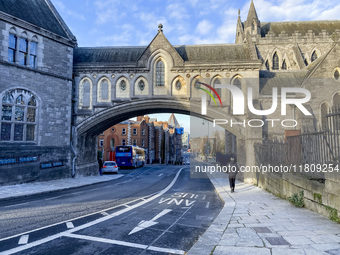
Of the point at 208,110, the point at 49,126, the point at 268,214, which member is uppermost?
the point at 208,110

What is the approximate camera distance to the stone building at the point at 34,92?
16.3 m

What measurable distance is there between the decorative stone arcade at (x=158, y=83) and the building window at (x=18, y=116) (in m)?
3.73

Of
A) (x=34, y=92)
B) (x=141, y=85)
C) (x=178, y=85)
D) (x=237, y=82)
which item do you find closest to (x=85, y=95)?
(x=34, y=92)

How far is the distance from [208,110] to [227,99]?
5.59 feet

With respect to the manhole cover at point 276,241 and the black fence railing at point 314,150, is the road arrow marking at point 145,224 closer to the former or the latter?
the manhole cover at point 276,241

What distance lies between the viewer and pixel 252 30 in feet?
118

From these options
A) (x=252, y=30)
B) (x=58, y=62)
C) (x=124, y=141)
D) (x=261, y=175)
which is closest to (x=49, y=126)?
(x=58, y=62)

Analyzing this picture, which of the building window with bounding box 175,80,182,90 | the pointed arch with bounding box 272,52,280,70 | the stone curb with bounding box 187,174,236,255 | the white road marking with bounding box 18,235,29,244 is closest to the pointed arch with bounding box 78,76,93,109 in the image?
the building window with bounding box 175,80,182,90

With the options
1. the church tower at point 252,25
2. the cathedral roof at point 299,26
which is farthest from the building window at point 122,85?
the cathedral roof at point 299,26

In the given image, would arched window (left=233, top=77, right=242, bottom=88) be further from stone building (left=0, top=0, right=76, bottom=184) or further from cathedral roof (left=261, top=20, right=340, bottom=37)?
cathedral roof (left=261, top=20, right=340, bottom=37)

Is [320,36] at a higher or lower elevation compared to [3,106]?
higher

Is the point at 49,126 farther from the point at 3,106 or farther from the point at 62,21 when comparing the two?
the point at 62,21

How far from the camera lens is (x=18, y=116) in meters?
17.1

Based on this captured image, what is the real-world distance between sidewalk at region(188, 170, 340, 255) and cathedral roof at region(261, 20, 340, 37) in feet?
113
